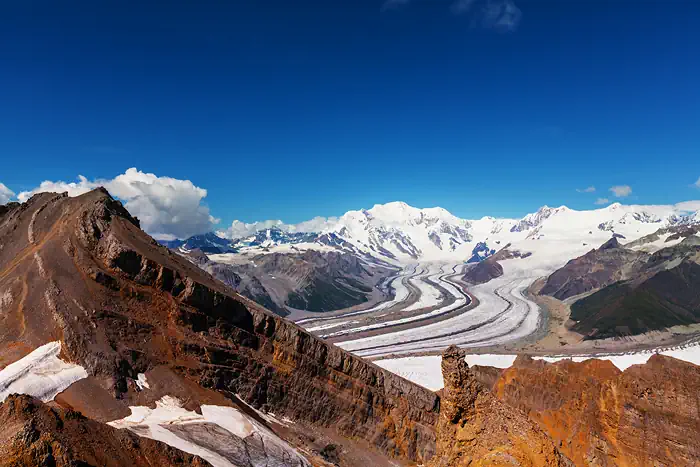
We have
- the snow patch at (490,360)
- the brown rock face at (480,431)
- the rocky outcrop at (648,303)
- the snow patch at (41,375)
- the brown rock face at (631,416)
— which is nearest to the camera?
the brown rock face at (480,431)

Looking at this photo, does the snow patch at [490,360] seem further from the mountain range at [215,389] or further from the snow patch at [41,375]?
the snow patch at [41,375]

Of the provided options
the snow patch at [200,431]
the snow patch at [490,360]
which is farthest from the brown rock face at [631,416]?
the snow patch at [490,360]

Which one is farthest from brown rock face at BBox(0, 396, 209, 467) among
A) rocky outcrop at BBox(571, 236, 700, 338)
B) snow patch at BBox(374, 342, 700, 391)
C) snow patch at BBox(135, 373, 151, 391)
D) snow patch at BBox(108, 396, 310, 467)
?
rocky outcrop at BBox(571, 236, 700, 338)

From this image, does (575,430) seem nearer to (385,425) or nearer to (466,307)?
(385,425)

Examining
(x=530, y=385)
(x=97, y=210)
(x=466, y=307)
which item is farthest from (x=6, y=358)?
(x=466, y=307)

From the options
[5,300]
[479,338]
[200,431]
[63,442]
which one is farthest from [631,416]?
[479,338]
